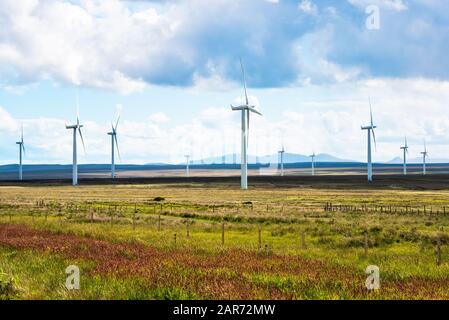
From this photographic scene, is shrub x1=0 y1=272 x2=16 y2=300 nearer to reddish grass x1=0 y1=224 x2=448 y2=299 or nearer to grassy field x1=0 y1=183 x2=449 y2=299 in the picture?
grassy field x1=0 y1=183 x2=449 y2=299

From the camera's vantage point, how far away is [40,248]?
74.0 ft

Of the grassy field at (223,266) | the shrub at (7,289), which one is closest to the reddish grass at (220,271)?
the grassy field at (223,266)

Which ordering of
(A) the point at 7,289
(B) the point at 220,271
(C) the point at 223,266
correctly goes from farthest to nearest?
(C) the point at 223,266 < (B) the point at 220,271 < (A) the point at 7,289

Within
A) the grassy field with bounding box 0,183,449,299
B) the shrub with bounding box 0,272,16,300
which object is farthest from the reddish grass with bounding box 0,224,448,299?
the shrub with bounding box 0,272,16,300

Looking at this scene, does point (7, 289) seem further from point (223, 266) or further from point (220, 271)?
point (223, 266)

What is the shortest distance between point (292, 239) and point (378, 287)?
18.4 m

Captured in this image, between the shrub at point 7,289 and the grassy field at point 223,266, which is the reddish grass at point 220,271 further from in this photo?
the shrub at point 7,289

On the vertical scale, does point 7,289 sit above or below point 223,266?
above

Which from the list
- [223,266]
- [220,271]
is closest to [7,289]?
[220,271]

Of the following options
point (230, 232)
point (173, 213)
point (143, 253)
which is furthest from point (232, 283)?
point (173, 213)
